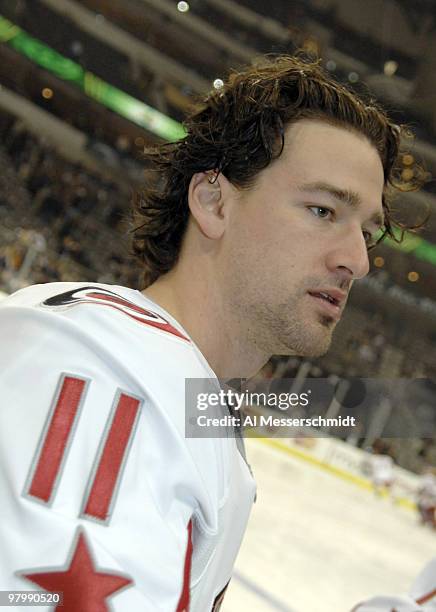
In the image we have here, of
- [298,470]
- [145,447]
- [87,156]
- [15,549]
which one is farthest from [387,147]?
[87,156]

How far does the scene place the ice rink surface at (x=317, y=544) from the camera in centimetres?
364

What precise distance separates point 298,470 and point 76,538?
7.38m

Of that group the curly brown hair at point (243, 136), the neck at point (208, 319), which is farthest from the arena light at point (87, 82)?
the neck at point (208, 319)

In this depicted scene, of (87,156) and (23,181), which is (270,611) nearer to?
(23,181)

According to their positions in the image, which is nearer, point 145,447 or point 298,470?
point 145,447

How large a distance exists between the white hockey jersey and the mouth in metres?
0.28

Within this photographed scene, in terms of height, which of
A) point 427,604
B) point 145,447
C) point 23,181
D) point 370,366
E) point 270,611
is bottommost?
point 270,611

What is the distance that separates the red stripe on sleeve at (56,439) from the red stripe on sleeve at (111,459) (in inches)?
1.1

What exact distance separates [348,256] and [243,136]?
0.23 meters

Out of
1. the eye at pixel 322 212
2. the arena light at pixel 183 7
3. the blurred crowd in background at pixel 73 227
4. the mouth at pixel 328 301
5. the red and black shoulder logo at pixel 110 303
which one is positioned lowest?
the red and black shoulder logo at pixel 110 303

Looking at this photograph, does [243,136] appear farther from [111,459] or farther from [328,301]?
[111,459]

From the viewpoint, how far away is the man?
0.54 meters

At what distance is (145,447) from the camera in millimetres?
574

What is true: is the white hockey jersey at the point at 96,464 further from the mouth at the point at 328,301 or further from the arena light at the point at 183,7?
the arena light at the point at 183,7
